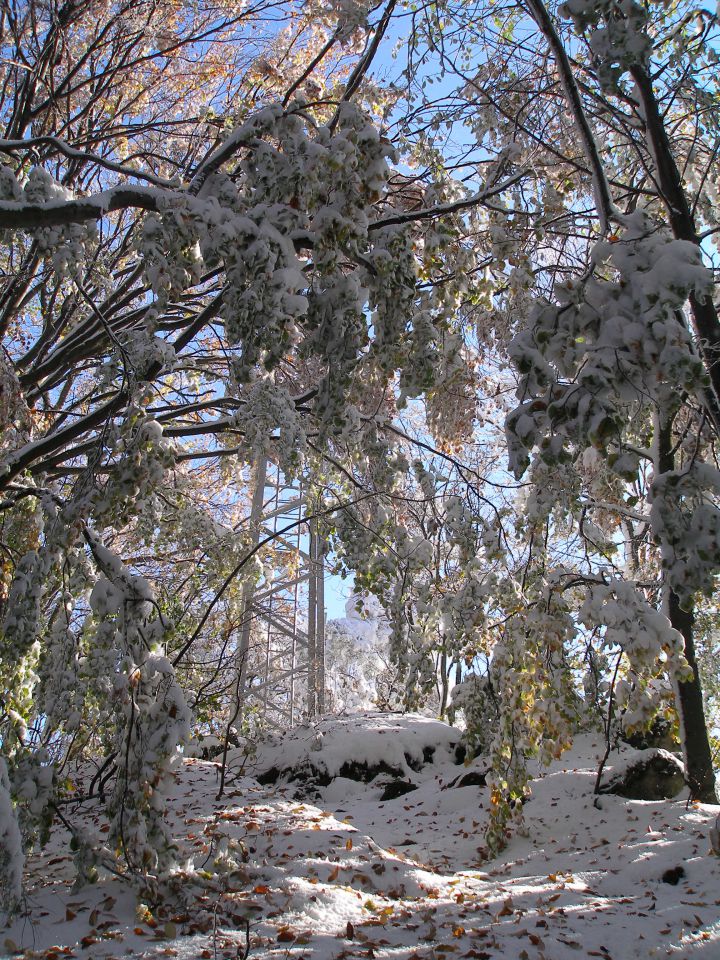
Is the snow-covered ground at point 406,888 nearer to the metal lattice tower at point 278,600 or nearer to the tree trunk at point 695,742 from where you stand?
the tree trunk at point 695,742

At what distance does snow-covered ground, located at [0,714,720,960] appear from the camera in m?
2.98

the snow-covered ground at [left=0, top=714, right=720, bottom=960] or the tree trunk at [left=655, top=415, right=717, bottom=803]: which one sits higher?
the tree trunk at [left=655, top=415, right=717, bottom=803]

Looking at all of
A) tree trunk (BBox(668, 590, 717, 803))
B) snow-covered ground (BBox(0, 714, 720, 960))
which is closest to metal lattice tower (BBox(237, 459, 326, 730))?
snow-covered ground (BBox(0, 714, 720, 960))

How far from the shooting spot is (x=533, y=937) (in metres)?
3.19

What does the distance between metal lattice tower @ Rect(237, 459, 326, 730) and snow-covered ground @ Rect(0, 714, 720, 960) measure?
200cm

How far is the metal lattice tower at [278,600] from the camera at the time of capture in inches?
287

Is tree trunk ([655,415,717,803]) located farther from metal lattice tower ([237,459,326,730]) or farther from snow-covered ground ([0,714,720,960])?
metal lattice tower ([237,459,326,730])

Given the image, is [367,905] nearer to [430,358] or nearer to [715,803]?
[430,358]

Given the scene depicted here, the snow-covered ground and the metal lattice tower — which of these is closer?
the snow-covered ground

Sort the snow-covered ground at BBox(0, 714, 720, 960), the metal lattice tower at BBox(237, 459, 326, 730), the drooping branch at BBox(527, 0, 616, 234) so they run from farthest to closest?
1. the metal lattice tower at BBox(237, 459, 326, 730)
2. the snow-covered ground at BBox(0, 714, 720, 960)
3. the drooping branch at BBox(527, 0, 616, 234)

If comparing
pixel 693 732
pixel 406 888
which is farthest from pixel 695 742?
pixel 406 888

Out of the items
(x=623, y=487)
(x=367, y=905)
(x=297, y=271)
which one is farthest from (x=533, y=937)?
(x=623, y=487)

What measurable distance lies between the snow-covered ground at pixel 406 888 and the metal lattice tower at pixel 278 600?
6.57 feet

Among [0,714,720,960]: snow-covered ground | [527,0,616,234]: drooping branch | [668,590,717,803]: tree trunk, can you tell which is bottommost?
[0,714,720,960]: snow-covered ground
